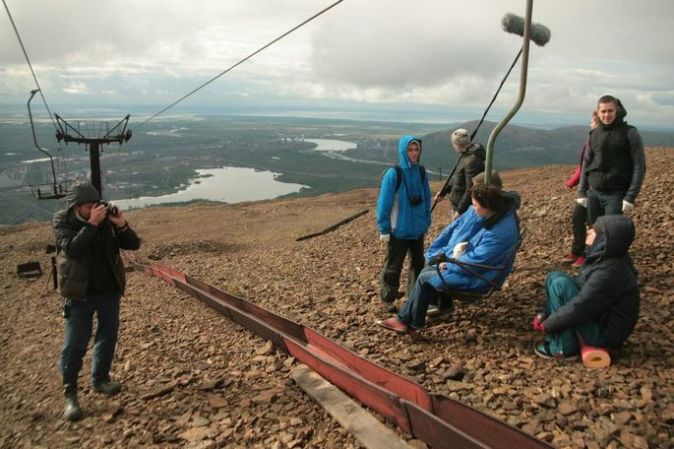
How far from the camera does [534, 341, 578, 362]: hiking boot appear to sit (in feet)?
14.9

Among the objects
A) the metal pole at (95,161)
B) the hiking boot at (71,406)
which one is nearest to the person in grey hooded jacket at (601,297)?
the hiking boot at (71,406)

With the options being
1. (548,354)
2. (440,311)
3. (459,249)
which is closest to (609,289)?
(548,354)

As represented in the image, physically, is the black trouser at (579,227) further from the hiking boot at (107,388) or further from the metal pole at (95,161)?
the metal pole at (95,161)

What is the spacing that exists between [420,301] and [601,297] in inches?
72.0

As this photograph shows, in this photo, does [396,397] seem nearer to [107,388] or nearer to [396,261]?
[396,261]

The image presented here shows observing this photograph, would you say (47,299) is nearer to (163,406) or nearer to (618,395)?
(163,406)

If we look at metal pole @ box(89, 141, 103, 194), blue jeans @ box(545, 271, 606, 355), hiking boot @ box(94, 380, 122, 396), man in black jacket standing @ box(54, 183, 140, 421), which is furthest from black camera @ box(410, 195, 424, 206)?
metal pole @ box(89, 141, 103, 194)

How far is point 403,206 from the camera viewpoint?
5891mm

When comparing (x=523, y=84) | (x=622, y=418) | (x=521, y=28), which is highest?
(x=521, y=28)

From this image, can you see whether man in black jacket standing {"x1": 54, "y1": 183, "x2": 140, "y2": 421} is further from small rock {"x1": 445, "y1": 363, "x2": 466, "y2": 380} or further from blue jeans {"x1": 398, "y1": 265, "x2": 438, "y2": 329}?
small rock {"x1": 445, "y1": 363, "x2": 466, "y2": 380}

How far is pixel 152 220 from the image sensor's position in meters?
26.5

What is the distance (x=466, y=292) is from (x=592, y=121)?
3.40m

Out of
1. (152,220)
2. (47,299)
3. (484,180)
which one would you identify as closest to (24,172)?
(152,220)

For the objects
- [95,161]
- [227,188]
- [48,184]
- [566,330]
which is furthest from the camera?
[227,188]
